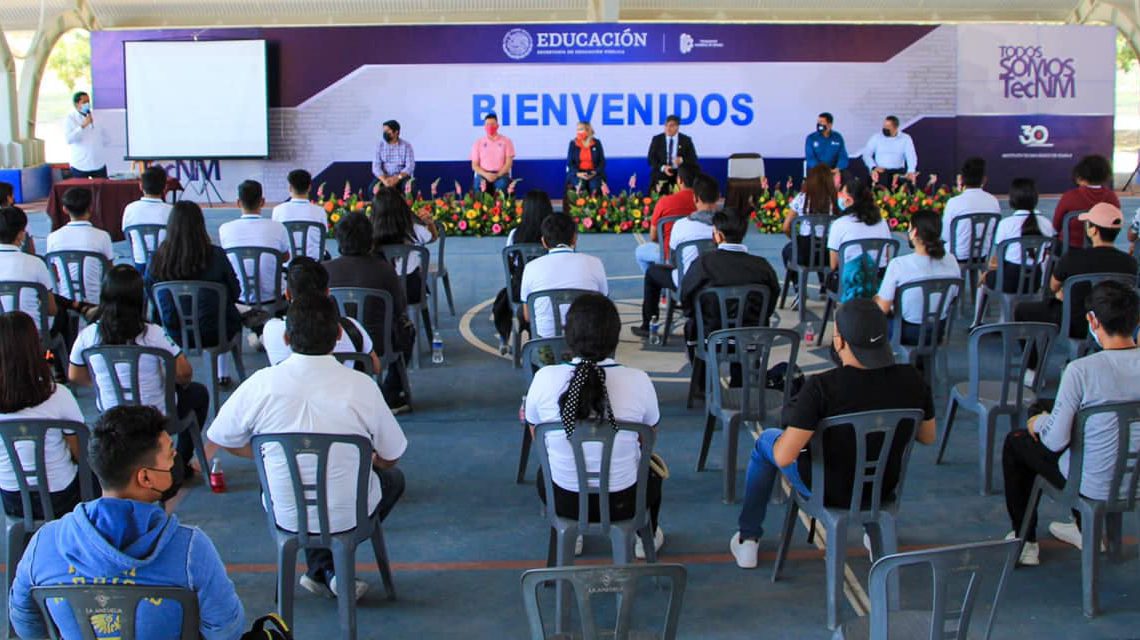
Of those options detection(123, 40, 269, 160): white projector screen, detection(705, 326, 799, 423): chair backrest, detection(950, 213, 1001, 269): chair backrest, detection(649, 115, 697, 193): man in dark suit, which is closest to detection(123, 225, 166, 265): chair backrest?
detection(705, 326, 799, 423): chair backrest

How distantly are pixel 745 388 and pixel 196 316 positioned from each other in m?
3.04

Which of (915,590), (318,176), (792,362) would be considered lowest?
(915,590)

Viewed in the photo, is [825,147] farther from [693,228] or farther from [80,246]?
[80,246]

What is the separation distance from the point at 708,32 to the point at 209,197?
7.48 meters

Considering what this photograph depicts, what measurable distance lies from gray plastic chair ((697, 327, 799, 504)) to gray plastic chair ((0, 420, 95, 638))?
8.13ft

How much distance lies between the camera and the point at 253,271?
757 cm

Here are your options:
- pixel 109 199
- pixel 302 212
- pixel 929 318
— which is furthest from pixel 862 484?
pixel 109 199

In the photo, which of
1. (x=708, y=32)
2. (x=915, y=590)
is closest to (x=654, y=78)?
(x=708, y=32)

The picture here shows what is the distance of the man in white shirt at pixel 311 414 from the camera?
388 centimetres

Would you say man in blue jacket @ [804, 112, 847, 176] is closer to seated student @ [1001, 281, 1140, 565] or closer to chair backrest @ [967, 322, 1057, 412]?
chair backrest @ [967, 322, 1057, 412]

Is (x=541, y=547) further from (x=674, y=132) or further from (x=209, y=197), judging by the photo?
(x=209, y=197)

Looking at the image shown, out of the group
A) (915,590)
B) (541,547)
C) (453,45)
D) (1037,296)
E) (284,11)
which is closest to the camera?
(915,590)

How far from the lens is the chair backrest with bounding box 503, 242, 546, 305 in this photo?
761 cm

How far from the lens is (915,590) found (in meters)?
4.45
